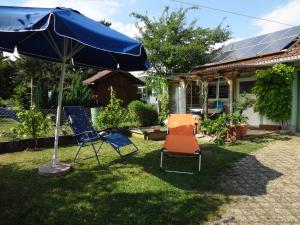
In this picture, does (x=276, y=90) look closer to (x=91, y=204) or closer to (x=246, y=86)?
(x=246, y=86)

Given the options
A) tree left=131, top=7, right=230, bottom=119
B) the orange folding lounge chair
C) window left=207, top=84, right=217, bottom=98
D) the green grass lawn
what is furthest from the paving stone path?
tree left=131, top=7, right=230, bottom=119

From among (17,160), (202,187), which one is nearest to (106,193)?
(202,187)

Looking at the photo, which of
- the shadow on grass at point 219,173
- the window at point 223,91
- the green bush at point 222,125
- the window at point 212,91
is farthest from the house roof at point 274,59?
the shadow on grass at point 219,173

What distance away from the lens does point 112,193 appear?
4672mm

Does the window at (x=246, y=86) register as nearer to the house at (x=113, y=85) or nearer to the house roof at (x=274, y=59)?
the house roof at (x=274, y=59)

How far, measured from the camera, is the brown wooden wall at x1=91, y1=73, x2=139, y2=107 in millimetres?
24172

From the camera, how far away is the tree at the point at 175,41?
65.4 feet

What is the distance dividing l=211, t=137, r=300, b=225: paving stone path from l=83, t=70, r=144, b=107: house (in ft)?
58.4

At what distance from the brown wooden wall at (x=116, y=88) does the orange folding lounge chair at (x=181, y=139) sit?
54.8 feet

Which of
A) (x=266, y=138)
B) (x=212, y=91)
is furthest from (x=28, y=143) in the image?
(x=212, y=91)

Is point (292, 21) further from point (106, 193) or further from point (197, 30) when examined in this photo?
point (106, 193)

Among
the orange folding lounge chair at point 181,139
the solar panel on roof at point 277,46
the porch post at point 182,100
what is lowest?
the orange folding lounge chair at point 181,139

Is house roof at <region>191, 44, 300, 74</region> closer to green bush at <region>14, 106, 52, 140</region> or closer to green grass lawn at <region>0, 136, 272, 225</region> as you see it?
green grass lawn at <region>0, 136, 272, 225</region>

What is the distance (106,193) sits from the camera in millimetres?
4668
